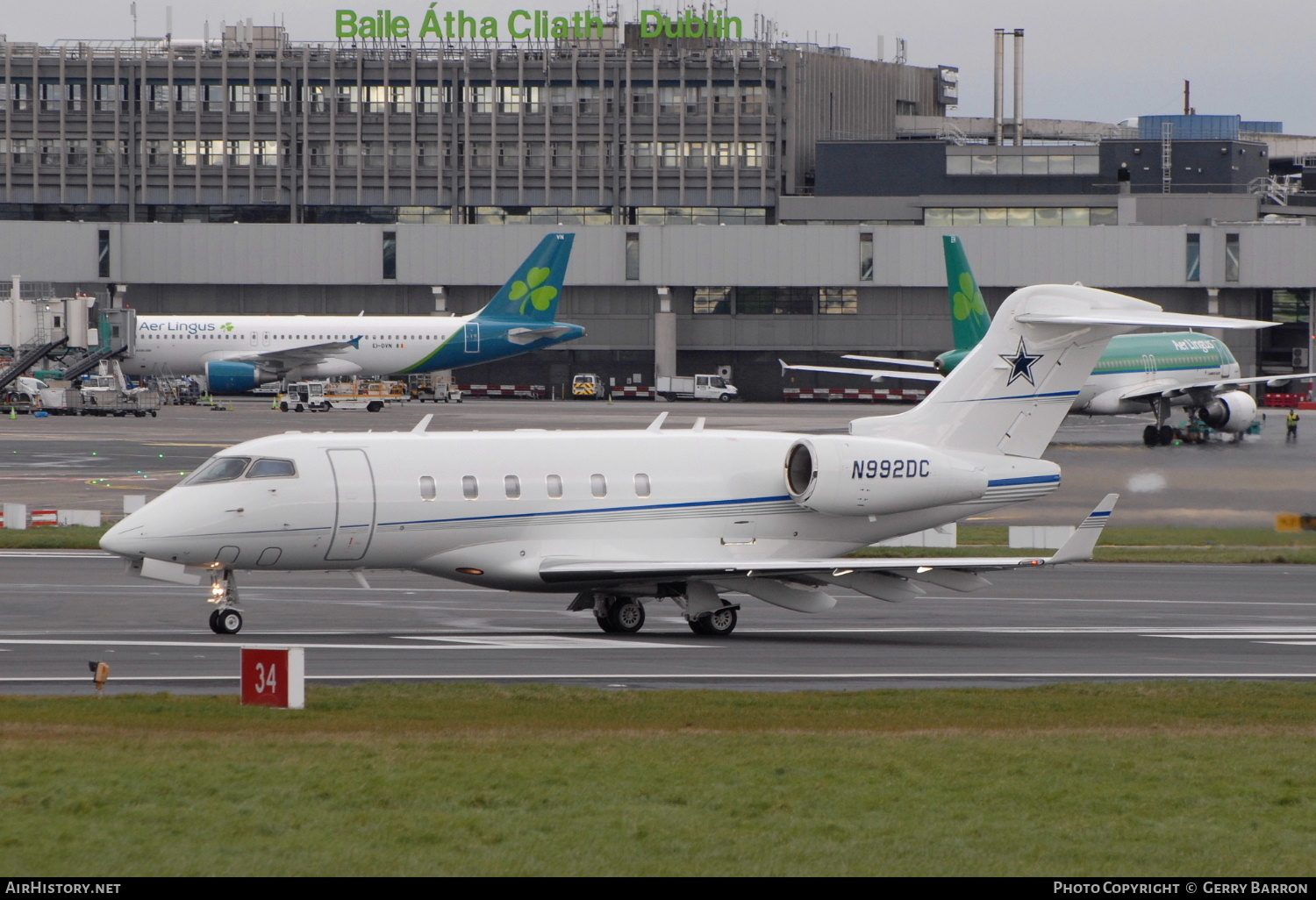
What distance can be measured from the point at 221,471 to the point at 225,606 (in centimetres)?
231

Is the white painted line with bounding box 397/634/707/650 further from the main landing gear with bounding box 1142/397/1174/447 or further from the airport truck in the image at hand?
the airport truck

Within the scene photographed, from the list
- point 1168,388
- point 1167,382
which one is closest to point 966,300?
point 1168,388

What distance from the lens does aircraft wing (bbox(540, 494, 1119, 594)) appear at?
86.9ft

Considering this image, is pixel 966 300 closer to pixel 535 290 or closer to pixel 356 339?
pixel 535 290

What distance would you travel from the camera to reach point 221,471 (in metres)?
26.3

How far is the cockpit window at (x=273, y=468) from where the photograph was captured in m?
26.3

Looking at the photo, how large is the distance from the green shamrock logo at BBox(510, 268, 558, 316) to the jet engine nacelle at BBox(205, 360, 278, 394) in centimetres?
1632

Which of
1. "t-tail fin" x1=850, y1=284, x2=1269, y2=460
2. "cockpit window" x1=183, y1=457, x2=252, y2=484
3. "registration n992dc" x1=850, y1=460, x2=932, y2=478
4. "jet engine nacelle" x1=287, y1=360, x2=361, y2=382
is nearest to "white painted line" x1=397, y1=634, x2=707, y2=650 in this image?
"cockpit window" x1=183, y1=457, x2=252, y2=484

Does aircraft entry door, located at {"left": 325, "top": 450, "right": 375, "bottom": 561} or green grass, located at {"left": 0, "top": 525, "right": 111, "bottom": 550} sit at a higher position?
aircraft entry door, located at {"left": 325, "top": 450, "right": 375, "bottom": 561}

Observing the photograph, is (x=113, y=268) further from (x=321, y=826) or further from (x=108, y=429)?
(x=321, y=826)

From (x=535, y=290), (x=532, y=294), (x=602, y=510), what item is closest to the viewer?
(x=602, y=510)

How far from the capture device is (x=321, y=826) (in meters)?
12.6

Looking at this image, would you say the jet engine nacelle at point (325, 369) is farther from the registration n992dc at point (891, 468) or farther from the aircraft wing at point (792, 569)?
the aircraft wing at point (792, 569)
